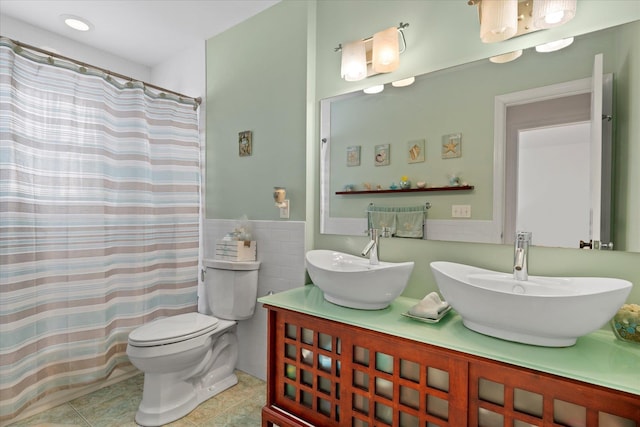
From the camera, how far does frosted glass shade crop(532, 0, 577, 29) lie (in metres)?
1.24

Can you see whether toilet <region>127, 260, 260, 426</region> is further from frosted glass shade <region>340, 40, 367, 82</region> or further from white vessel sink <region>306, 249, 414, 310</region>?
frosted glass shade <region>340, 40, 367, 82</region>

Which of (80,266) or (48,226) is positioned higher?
(48,226)

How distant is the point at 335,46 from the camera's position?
194 centimetres

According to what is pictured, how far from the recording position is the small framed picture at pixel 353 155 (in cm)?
184

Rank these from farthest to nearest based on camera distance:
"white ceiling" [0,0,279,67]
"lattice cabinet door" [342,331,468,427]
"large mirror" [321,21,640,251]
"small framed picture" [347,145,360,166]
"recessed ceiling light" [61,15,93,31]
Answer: "recessed ceiling light" [61,15,93,31], "white ceiling" [0,0,279,67], "small framed picture" [347,145,360,166], "large mirror" [321,21,640,251], "lattice cabinet door" [342,331,468,427]

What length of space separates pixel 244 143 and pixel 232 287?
1003 millimetres

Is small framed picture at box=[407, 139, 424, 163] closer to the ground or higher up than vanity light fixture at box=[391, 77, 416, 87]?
closer to the ground

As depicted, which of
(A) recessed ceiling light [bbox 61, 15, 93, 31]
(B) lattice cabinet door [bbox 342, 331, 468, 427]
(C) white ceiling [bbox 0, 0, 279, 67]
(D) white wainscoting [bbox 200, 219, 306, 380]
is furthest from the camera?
(A) recessed ceiling light [bbox 61, 15, 93, 31]

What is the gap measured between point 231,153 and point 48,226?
1183 millimetres

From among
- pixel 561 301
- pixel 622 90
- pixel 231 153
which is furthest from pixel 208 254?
pixel 622 90

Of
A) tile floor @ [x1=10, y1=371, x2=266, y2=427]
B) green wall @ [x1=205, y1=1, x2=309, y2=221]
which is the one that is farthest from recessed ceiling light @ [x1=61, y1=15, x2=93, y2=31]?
tile floor @ [x1=10, y1=371, x2=266, y2=427]

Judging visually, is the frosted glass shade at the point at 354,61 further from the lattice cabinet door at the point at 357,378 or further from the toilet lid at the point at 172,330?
the toilet lid at the point at 172,330

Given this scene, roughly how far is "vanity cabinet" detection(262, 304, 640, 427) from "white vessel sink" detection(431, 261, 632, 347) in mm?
119

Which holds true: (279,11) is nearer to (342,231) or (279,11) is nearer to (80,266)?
(342,231)
